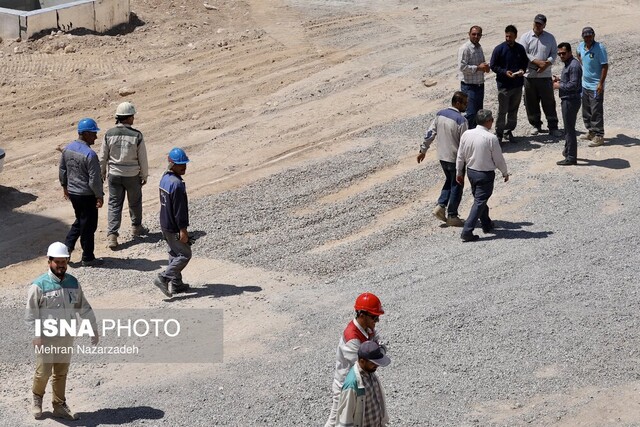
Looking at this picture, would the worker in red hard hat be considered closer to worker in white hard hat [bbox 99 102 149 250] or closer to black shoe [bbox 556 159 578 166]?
worker in white hard hat [bbox 99 102 149 250]

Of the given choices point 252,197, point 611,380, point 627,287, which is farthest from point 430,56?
point 611,380

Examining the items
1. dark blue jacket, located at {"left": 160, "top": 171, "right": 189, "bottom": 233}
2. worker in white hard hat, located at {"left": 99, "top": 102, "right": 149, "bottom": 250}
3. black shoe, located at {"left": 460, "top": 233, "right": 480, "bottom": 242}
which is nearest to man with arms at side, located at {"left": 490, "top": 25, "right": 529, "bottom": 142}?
black shoe, located at {"left": 460, "top": 233, "right": 480, "bottom": 242}

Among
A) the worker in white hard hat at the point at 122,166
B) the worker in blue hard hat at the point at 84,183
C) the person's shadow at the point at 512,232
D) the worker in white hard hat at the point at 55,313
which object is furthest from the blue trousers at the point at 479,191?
the worker in white hard hat at the point at 55,313

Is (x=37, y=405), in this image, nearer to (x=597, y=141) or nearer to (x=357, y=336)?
(x=357, y=336)

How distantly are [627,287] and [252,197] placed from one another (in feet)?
19.5

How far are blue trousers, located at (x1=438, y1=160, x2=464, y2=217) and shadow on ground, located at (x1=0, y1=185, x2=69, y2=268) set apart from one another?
17.2 feet

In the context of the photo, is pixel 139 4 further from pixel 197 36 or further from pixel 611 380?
pixel 611 380

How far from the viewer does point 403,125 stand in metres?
18.2

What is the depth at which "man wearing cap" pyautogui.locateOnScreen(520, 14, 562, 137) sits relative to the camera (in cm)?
1642

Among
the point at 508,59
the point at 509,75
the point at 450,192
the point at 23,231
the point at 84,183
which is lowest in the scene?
the point at 23,231

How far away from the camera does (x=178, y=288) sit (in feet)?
41.3

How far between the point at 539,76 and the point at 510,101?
619 mm

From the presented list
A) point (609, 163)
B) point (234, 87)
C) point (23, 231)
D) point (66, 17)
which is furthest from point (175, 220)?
point (66, 17)

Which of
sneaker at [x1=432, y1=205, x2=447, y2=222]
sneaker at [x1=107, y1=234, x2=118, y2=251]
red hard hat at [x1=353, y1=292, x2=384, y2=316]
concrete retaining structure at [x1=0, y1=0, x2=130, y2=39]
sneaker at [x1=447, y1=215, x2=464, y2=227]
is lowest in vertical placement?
sneaker at [x1=107, y1=234, x2=118, y2=251]
